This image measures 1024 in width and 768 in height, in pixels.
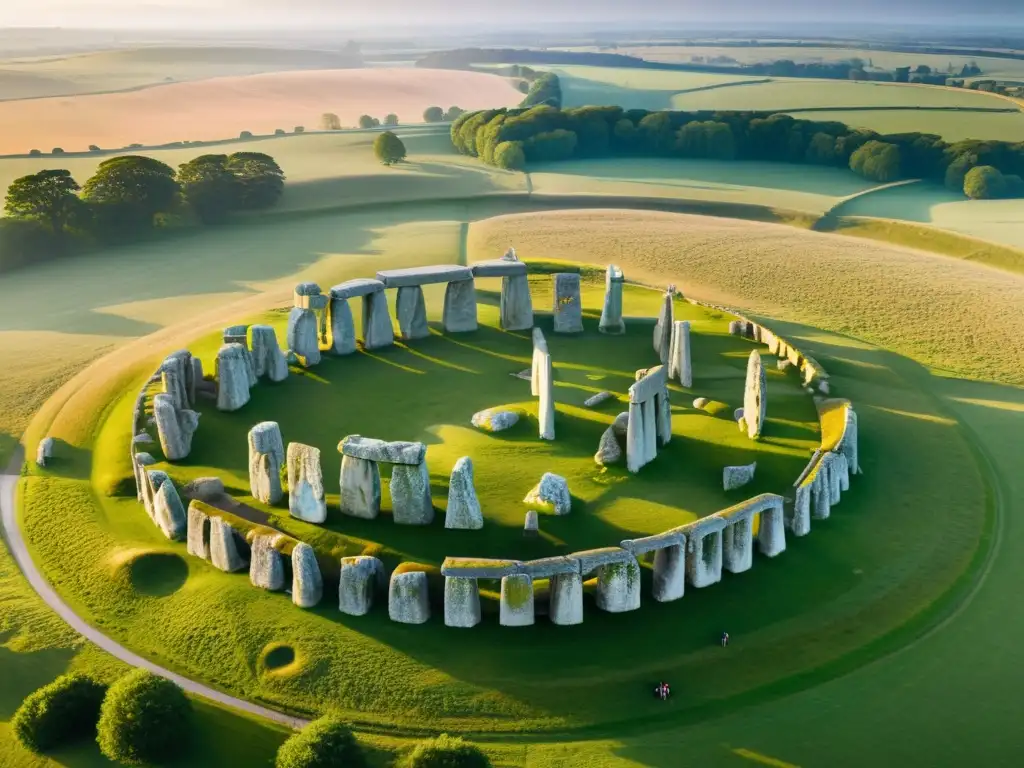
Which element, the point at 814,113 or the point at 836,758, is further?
the point at 814,113

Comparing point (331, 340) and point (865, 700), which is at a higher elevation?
point (331, 340)

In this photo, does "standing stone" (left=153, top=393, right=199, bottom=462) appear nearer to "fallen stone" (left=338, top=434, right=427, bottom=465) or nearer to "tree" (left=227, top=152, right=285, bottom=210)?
"fallen stone" (left=338, top=434, right=427, bottom=465)

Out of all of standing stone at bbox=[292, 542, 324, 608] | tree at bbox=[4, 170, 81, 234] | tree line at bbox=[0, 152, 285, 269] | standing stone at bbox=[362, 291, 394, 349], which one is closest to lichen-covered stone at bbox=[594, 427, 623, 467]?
standing stone at bbox=[292, 542, 324, 608]

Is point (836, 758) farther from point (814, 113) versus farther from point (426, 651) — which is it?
point (814, 113)

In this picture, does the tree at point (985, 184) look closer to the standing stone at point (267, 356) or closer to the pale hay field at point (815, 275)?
the pale hay field at point (815, 275)

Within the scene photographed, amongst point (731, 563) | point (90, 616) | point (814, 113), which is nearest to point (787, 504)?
point (731, 563)

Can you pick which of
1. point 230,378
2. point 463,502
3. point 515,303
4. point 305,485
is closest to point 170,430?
point 230,378

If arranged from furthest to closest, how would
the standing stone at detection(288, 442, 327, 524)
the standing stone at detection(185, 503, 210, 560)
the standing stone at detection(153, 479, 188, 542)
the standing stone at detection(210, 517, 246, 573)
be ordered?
the standing stone at detection(153, 479, 188, 542) → the standing stone at detection(288, 442, 327, 524) → the standing stone at detection(185, 503, 210, 560) → the standing stone at detection(210, 517, 246, 573)
